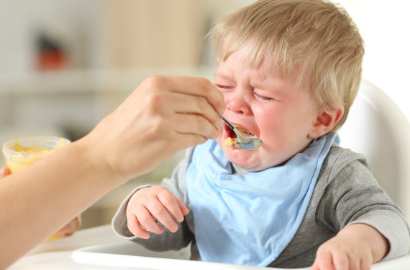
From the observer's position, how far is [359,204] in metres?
0.81

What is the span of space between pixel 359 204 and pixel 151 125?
0.39m

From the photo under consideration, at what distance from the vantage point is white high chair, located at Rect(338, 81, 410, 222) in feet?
3.13

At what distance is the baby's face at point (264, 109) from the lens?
88 centimetres

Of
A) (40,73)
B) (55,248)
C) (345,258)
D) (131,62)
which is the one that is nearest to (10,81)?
(40,73)

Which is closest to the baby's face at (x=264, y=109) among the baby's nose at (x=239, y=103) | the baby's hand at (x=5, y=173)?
the baby's nose at (x=239, y=103)

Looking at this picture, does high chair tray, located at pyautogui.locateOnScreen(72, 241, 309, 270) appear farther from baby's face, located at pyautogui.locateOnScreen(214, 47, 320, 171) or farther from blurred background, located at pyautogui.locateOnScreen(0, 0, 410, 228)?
blurred background, located at pyautogui.locateOnScreen(0, 0, 410, 228)

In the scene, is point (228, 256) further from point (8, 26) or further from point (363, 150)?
point (8, 26)

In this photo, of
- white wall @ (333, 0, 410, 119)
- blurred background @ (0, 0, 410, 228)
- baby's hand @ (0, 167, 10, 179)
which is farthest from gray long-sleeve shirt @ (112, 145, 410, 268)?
blurred background @ (0, 0, 410, 228)

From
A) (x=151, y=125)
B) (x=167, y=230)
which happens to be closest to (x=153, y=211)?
(x=167, y=230)

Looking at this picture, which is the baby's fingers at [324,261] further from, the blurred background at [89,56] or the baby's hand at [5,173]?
the blurred background at [89,56]

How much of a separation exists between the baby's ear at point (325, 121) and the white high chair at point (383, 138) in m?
0.10

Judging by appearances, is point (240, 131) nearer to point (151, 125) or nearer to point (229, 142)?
point (229, 142)

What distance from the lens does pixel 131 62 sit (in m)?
2.88

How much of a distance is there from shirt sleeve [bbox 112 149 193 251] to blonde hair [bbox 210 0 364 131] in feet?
0.88
